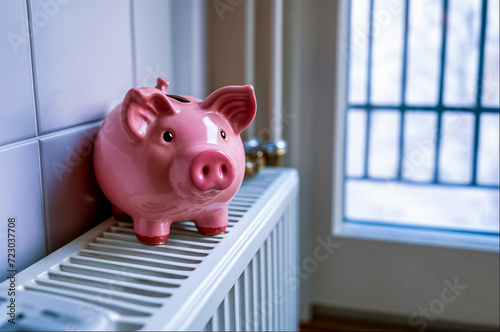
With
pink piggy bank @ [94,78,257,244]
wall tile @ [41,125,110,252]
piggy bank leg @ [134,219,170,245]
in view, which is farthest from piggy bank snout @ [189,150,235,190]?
wall tile @ [41,125,110,252]

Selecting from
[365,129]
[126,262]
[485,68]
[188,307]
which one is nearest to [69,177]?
[126,262]

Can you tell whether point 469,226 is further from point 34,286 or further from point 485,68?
point 34,286

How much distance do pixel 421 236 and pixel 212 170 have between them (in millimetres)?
798

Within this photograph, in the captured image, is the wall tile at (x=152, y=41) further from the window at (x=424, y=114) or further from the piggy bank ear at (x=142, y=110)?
the window at (x=424, y=114)

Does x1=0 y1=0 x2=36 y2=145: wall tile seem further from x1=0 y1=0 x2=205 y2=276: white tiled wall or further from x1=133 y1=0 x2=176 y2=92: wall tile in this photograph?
x1=133 y1=0 x2=176 y2=92: wall tile

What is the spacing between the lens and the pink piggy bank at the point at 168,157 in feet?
2.20

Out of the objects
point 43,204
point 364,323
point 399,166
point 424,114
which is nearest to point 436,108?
point 424,114

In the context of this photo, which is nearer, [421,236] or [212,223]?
[212,223]

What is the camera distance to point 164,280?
2.06 feet

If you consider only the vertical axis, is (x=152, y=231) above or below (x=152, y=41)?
below

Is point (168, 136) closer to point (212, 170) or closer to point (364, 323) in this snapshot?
point (212, 170)

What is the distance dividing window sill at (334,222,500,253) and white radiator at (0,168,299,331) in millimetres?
397

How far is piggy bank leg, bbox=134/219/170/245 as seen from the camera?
731mm

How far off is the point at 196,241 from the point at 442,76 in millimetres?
842
